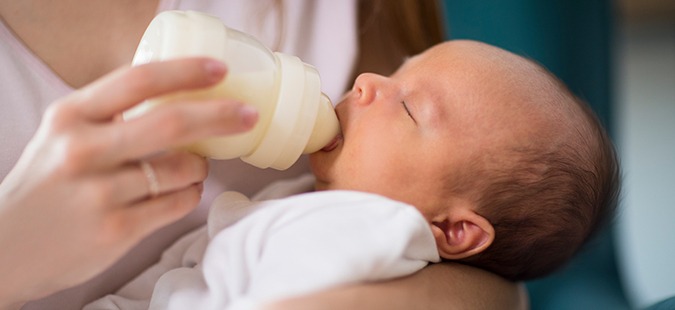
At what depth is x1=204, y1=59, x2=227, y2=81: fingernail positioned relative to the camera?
2.18 ft

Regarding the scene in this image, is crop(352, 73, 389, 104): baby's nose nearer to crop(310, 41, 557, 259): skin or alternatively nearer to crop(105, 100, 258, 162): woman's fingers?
crop(310, 41, 557, 259): skin

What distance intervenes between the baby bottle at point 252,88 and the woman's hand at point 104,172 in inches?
2.2

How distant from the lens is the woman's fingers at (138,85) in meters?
0.65

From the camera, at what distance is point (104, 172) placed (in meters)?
0.66

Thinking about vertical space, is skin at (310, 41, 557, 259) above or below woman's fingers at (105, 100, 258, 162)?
below

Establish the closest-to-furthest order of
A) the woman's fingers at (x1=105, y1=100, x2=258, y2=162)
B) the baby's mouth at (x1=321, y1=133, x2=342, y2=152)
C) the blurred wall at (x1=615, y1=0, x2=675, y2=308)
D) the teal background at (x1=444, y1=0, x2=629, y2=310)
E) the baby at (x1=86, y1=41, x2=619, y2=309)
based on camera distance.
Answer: the woman's fingers at (x1=105, y1=100, x2=258, y2=162) → the baby at (x1=86, y1=41, x2=619, y2=309) → the baby's mouth at (x1=321, y1=133, x2=342, y2=152) → the teal background at (x1=444, y1=0, x2=629, y2=310) → the blurred wall at (x1=615, y1=0, x2=675, y2=308)

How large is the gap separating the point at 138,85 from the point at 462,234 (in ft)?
1.39

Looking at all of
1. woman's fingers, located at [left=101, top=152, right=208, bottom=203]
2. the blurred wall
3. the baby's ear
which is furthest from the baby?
the blurred wall

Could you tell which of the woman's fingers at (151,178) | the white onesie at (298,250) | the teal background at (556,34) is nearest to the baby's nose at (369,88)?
the white onesie at (298,250)

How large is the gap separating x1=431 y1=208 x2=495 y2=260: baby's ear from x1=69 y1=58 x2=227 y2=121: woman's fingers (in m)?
0.36

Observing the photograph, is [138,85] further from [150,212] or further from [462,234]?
[462,234]

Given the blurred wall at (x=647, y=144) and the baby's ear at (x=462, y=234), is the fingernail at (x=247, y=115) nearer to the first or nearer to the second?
the baby's ear at (x=462, y=234)

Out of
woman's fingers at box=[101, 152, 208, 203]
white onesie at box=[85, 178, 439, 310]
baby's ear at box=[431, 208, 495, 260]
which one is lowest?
baby's ear at box=[431, 208, 495, 260]

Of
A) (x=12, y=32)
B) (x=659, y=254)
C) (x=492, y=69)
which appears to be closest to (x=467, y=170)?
(x=492, y=69)
